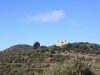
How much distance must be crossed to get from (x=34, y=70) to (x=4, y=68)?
6771 mm

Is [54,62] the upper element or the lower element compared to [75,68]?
upper

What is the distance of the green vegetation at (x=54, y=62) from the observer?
22000mm

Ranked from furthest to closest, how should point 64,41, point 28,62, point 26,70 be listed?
point 64,41 < point 28,62 < point 26,70

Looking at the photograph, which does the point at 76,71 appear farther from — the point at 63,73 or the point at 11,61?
the point at 11,61

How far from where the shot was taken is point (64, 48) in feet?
282

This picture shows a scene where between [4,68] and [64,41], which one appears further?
[64,41]

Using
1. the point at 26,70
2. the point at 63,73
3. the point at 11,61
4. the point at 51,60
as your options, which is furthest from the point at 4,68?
the point at 63,73

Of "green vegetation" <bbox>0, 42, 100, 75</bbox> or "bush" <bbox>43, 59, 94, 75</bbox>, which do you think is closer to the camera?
"bush" <bbox>43, 59, 94, 75</bbox>

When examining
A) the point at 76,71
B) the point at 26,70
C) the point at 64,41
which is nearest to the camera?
the point at 76,71

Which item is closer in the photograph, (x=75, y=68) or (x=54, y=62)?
(x=75, y=68)

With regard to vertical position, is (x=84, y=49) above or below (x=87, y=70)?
above

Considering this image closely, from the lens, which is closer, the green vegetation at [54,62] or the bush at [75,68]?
the bush at [75,68]

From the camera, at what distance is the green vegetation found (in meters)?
22.0

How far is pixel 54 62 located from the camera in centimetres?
6006
